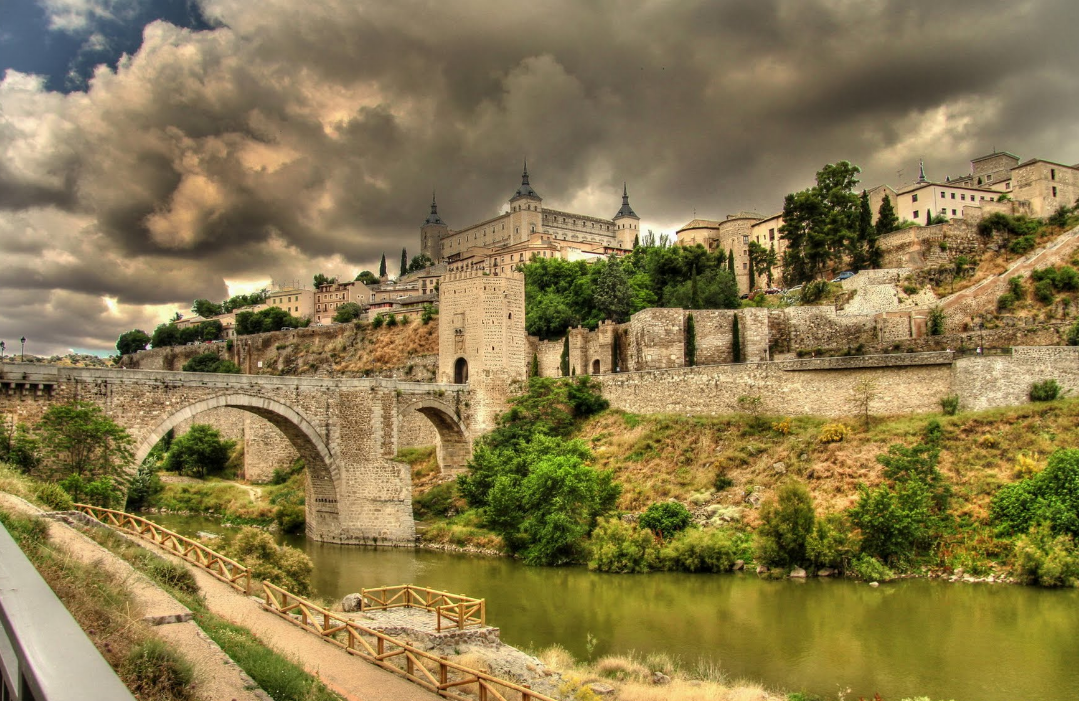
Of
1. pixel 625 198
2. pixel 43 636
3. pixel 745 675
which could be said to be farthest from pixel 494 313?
pixel 625 198

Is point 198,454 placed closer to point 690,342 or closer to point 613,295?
point 613,295

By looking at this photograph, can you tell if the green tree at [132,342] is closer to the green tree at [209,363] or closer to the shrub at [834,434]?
the green tree at [209,363]

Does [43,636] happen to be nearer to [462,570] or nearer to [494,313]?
[462,570]

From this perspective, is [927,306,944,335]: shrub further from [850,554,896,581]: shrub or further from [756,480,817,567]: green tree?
[850,554,896,581]: shrub

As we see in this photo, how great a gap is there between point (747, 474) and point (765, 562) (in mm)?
4270

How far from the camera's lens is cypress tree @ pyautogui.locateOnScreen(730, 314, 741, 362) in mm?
32062

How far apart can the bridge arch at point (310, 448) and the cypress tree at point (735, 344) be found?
664 inches

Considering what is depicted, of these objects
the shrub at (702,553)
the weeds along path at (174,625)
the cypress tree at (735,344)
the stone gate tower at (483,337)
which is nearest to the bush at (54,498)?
the weeds along path at (174,625)

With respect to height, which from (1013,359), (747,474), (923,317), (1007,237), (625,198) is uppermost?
(625,198)

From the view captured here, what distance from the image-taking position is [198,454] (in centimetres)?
4122

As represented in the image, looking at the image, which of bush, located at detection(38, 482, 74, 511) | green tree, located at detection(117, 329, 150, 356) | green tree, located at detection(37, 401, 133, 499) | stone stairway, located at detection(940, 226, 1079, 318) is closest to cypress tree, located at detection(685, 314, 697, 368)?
stone stairway, located at detection(940, 226, 1079, 318)

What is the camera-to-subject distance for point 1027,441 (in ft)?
66.7

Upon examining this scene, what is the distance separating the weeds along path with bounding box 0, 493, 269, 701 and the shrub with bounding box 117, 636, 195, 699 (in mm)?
253

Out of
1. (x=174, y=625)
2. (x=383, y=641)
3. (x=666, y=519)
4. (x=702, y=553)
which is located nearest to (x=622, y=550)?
(x=666, y=519)
